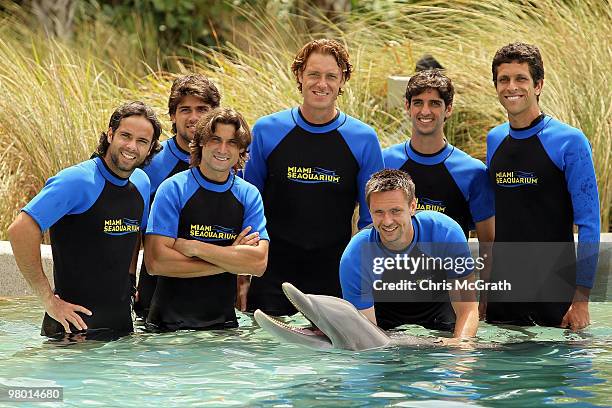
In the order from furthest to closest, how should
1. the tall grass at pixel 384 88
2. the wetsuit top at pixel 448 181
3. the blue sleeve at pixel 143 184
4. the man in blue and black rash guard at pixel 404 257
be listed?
the tall grass at pixel 384 88, the wetsuit top at pixel 448 181, the blue sleeve at pixel 143 184, the man in blue and black rash guard at pixel 404 257

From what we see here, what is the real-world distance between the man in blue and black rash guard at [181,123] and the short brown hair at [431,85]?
46.0 inches

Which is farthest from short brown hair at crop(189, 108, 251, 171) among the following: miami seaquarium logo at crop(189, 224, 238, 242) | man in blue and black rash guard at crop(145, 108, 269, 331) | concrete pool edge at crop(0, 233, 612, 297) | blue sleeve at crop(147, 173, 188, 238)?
concrete pool edge at crop(0, 233, 612, 297)

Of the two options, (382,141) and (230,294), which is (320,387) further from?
(382,141)

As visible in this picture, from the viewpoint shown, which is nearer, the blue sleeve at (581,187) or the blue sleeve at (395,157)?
the blue sleeve at (581,187)

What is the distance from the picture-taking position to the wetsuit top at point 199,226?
6.23m

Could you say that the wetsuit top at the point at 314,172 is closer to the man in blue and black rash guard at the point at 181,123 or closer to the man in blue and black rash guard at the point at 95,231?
the man in blue and black rash guard at the point at 181,123

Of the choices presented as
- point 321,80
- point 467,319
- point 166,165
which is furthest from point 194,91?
point 467,319

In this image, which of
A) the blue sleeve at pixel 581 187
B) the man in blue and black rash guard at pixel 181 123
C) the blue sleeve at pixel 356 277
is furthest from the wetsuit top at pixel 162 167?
the blue sleeve at pixel 581 187

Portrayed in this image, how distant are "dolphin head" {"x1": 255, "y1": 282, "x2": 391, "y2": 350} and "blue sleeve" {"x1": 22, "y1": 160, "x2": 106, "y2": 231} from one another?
111 centimetres

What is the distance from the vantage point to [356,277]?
6.14m

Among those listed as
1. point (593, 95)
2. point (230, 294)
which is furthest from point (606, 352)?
point (593, 95)

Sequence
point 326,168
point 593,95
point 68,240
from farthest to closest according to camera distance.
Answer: point 593,95 < point 326,168 < point 68,240

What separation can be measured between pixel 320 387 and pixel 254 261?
100 cm

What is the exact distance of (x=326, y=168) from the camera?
6.65 meters
